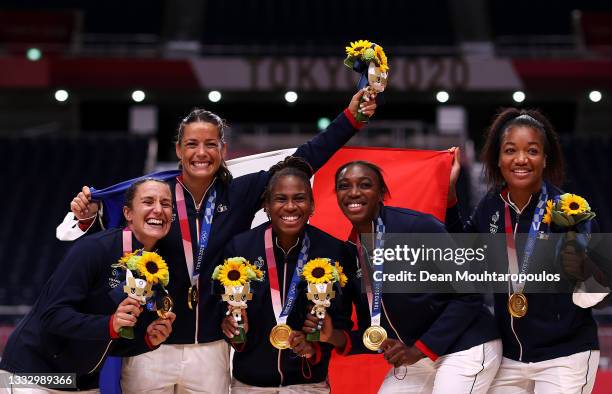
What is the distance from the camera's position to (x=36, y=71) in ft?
49.6

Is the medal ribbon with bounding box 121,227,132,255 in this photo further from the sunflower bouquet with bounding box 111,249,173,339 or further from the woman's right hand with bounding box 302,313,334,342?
A: the woman's right hand with bounding box 302,313,334,342

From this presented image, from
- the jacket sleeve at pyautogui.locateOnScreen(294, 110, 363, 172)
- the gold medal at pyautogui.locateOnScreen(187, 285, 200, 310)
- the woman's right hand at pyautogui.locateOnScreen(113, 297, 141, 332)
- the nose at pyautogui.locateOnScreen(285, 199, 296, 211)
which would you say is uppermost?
the jacket sleeve at pyautogui.locateOnScreen(294, 110, 363, 172)

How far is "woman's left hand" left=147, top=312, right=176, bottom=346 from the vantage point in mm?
3828

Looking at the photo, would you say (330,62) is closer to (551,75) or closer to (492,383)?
(551,75)

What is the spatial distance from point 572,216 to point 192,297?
1.64 metres

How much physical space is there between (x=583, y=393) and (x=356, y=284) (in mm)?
Result: 1059

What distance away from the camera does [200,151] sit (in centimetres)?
438

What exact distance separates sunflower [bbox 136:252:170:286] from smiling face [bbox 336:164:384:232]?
32.7 inches

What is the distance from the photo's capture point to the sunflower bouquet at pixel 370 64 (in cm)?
461

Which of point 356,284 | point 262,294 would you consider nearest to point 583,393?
point 356,284

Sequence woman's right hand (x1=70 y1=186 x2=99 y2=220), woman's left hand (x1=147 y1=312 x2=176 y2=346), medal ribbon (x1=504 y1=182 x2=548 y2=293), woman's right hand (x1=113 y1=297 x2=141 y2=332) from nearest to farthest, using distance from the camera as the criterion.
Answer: woman's right hand (x1=113 y1=297 x2=141 y2=332) → woman's left hand (x1=147 y1=312 x2=176 y2=346) → medal ribbon (x1=504 y1=182 x2=548 y2=293) → woman's right hand (x1=70 y1=186 x2=99 y2=220)

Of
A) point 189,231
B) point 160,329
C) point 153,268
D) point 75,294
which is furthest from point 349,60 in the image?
point 75,294

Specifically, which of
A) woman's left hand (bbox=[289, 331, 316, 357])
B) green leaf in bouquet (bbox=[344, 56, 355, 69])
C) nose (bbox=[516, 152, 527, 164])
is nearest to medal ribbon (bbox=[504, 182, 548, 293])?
nose (bbox=[516, 152, 527, 164])

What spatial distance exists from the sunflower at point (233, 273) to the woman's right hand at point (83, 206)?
86cm
